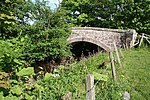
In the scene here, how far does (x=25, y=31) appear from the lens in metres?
16.8

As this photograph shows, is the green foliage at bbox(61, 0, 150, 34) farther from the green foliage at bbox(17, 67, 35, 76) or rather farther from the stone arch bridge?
the green foliage at bbox(17, 67, 35, 76)

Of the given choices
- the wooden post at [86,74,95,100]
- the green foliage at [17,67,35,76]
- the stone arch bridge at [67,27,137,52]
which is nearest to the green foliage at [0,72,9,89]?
the green foliage at [17,67,35,76]

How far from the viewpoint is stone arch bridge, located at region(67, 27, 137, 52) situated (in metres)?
22.0

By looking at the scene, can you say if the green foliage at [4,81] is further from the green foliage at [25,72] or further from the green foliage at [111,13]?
the green foliage at [111,13]

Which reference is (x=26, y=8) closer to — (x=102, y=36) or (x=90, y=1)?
(x=102, y=36)

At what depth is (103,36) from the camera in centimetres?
2267

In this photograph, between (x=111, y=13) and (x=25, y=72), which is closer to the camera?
(x=25, y=72)

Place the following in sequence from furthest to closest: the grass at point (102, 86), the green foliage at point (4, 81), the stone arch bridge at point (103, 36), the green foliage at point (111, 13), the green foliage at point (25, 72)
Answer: the green foliage at point (111, 13) → the stone arch bridge at point (103, 36) → the grass at point (102, 86) → the green foliage at point (25, 72) → the green foliage at point (4, 81)

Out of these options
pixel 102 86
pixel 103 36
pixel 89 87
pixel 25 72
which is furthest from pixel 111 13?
pixel 25 72

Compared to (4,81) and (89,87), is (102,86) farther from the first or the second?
(4,81)

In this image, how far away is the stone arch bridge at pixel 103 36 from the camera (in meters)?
22.0

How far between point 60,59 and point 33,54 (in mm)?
1825

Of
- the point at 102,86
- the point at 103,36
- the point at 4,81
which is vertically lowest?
the point at 103,36

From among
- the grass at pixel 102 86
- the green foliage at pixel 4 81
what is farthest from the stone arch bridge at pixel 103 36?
the green foliage at pixel 4 81
